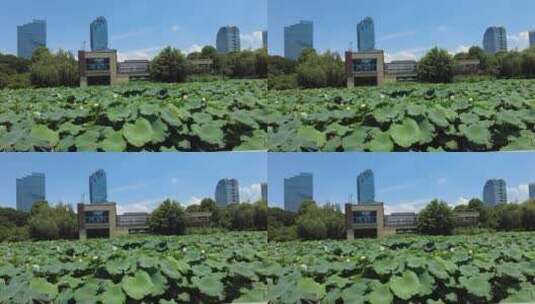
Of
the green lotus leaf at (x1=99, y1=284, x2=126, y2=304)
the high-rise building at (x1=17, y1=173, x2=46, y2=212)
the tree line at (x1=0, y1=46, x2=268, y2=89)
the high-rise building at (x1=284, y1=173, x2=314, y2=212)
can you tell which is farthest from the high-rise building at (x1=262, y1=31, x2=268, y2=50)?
the green lotus leaf at (x1=99, y1=284, x2=126, y2=304)

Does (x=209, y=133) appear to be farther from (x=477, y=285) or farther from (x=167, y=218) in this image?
(x=477, y=285)

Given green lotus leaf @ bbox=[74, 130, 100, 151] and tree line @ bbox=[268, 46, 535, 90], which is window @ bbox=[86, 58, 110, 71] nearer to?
green lotus leaf @ bbox=[74, 130, 100, 151]

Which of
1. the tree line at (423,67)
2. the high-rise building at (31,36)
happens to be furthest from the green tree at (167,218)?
the high-rise building at (31,36)

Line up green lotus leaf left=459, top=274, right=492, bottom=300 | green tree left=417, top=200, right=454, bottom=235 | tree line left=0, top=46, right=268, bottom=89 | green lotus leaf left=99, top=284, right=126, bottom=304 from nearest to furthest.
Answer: green lotus leaf left=99, top=284, right=126, bottom=304 < green lotus leaf left=459, top=274, right=492, bottom=300 < tree line left=0, top=46, right=268, bottom=89 < green tree left=417, top=200, right=454, bottom=235

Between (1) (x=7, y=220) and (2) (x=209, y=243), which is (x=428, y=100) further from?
(1) (x=7, y=220)

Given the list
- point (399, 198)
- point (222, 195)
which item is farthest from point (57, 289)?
point (399, 198)

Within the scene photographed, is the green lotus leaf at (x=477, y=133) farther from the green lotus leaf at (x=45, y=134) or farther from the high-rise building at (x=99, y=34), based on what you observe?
the green lotus leaf at (x=45, y=134)

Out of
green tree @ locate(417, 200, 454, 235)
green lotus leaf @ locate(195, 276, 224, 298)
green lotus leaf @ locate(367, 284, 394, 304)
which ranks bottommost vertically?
green lotus leaf @ locate(367, 284, 394, 304)
